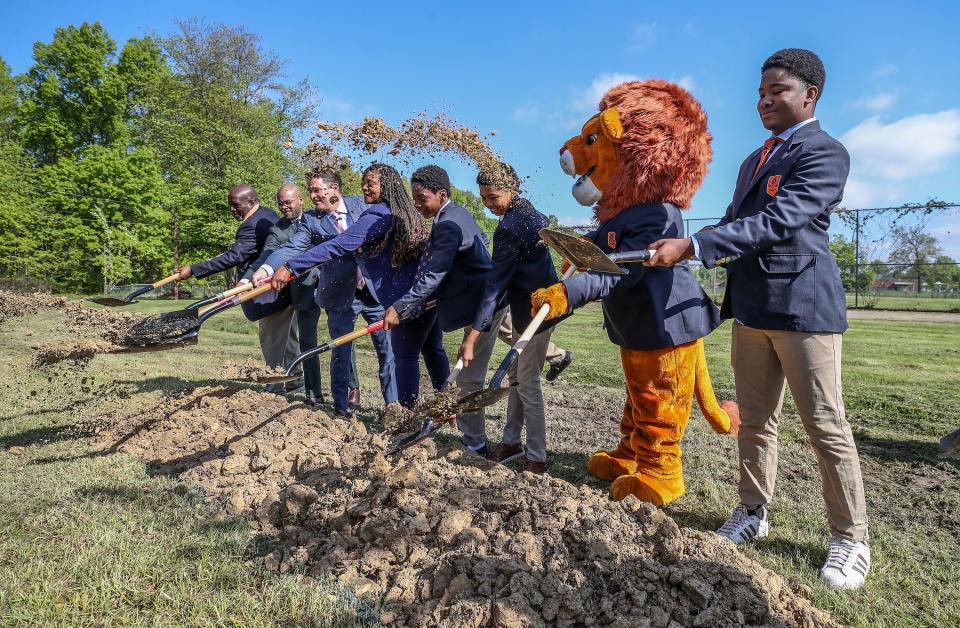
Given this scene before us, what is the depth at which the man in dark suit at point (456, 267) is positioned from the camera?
13.3 ft

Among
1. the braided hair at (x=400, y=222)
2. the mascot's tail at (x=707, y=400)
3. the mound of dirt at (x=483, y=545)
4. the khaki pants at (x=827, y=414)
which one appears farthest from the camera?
the braided hair at (x=400, y=222)

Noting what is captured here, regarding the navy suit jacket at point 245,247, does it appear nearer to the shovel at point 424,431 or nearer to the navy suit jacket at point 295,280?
the navy suit jacket at point 295,280

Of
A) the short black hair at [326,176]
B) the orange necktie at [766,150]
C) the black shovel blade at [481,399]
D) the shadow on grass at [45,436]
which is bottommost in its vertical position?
the shadow on grass at [45,436]

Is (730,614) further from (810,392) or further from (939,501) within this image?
(939,501)

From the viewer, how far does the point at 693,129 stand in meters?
3.22

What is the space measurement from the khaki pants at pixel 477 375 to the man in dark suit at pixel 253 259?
2448 millimetres

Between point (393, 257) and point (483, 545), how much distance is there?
9.49 feet

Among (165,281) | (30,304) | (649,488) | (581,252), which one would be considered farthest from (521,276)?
(30,304)

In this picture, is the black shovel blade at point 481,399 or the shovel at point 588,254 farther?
the black shovel blade at point 481,399

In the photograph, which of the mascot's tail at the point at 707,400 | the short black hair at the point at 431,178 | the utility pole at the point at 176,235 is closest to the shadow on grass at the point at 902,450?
the mascot's tail at the point at 707,400

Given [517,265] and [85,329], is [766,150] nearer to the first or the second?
[517,265]

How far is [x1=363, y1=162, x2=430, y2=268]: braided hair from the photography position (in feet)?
15.4

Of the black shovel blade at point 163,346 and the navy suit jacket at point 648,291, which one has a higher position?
the navy suit jacket at point 648,291

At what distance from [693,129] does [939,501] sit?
8.51 ft
